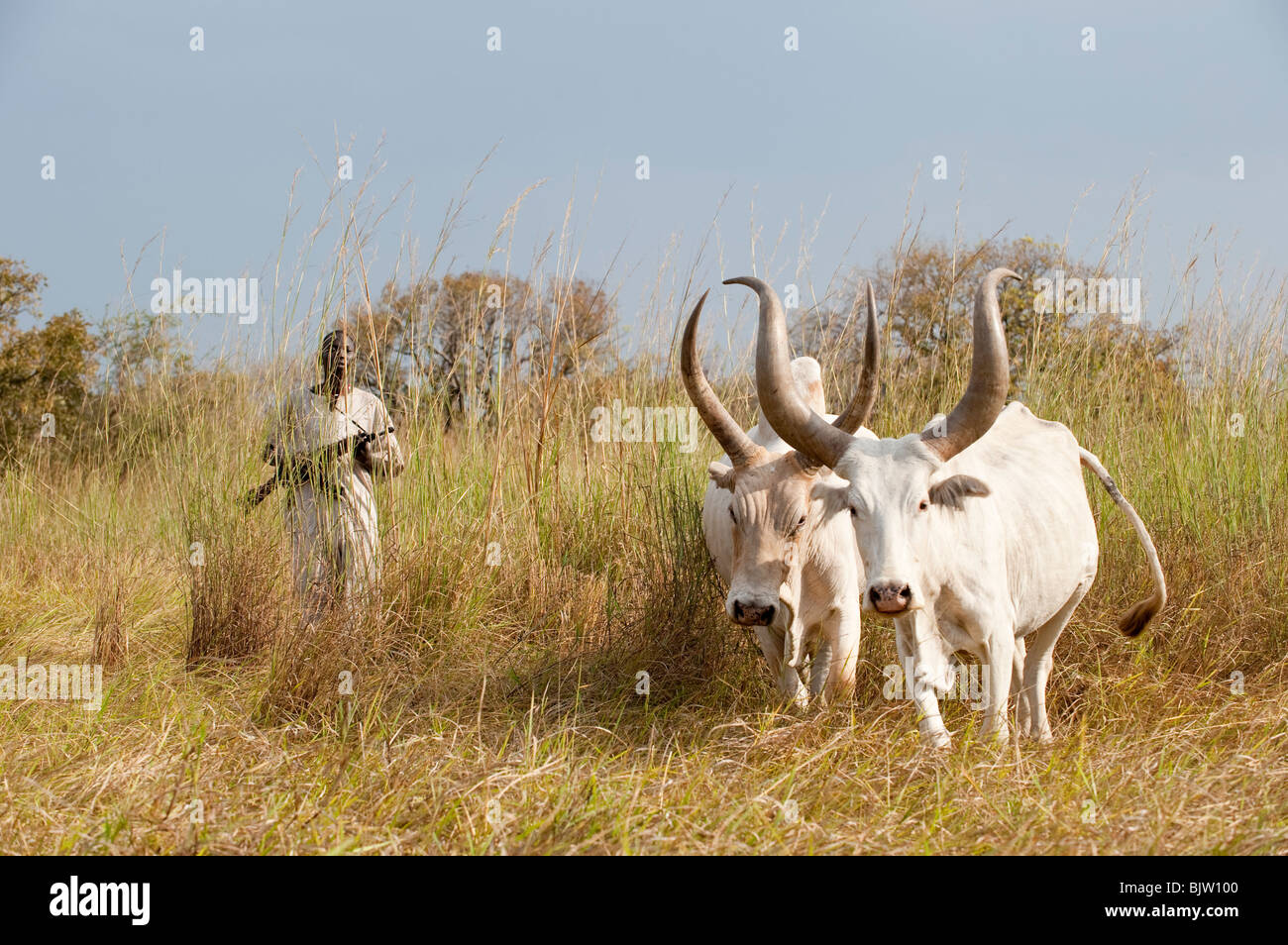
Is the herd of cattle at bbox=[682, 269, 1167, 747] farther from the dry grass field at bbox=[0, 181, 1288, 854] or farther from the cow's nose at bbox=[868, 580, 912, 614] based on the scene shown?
the dry grass field at bbox=[0, 181, 1288, 854]

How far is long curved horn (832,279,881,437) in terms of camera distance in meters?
3.91

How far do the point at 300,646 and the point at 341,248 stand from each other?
6.73 ft

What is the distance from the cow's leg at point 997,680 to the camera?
11.9 ft

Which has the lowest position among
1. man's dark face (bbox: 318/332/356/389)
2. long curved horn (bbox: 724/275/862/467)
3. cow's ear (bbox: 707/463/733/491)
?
cow's ear (bbox: 707/463/733/491)

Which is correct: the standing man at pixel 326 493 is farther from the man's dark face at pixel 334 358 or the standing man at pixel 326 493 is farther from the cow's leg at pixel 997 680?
the cow's leg at pixel 997 680

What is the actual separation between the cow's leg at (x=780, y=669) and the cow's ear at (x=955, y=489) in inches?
38.8

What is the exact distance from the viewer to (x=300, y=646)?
4.11 metres

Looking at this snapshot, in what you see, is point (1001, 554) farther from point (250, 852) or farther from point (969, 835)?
point (250, 852)

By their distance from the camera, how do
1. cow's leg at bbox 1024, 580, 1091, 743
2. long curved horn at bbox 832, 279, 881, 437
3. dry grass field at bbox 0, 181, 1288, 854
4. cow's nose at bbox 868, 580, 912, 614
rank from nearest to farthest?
dry grass field at bbox 0, 181, 1288, 854 → cow's nose at bbox 868, 580, 912, 614 → long curved horn at bbox 832, 279, 881, 437 → cow's leg at bbox 1024, 580, 1091, 743

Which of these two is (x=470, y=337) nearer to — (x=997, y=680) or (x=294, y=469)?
(x=294, y=469)

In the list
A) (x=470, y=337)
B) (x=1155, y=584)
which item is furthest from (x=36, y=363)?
(x=1155, y=584)

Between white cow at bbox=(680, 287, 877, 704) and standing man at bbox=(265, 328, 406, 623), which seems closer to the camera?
white cow at bbox=(680, 287, 877, 704)

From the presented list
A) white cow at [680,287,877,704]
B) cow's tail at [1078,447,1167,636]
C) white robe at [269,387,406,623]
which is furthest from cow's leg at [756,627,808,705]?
white robe at [269,387,406,623]

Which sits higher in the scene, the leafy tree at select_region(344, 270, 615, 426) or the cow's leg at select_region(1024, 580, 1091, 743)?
the leafy tree at select_region(344, 270, 615, 426)
